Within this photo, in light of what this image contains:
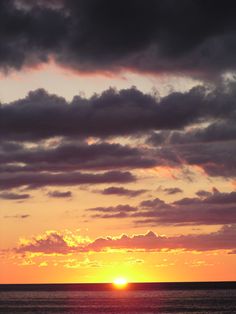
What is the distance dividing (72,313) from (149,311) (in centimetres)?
1546

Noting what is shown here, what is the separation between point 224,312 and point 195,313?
6.07 m

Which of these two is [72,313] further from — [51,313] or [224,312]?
[224,312]

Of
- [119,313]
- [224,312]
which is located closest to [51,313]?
[119,313]

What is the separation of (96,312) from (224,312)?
981 inches

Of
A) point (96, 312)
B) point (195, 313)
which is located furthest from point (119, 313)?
point (195, 313)

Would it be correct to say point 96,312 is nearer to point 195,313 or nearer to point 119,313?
point 119,313

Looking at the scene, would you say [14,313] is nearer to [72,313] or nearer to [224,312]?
[72,313]

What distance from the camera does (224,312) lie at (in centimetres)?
12744

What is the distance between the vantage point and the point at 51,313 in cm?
Answer: 12731

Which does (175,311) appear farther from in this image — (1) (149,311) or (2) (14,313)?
(2) (14,313)

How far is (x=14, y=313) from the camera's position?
125 m

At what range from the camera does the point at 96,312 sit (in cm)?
13188

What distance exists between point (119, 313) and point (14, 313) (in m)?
19.8

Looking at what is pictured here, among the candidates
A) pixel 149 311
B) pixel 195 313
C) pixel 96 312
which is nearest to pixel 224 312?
pixel 195 313
